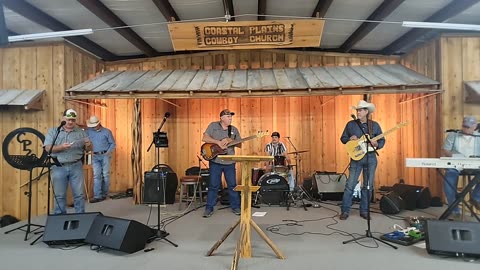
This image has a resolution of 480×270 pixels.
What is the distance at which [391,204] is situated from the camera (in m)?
5.43

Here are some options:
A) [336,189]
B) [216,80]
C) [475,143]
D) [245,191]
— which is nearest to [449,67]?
[475,143]

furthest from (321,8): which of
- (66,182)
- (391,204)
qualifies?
(66,182)

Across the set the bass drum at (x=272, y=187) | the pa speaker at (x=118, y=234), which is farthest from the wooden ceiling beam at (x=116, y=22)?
the bass drum at (x=272, y=187)

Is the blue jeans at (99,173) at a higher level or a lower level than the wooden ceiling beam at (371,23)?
lower

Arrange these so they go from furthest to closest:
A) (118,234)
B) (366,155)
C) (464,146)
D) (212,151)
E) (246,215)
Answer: (212,151) < (464,146) < (366,155) < (118,234) < (246,215)

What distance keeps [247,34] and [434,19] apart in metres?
3.30

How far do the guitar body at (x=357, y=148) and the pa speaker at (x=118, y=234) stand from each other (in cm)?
314

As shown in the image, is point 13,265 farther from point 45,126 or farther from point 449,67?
point 449,67

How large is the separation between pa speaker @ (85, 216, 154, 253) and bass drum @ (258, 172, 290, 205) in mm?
2950

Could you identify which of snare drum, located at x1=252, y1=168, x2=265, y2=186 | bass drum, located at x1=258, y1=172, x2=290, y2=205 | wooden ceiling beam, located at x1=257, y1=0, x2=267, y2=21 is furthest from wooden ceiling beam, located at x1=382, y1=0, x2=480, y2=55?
snare drum, located at x1=252, y1=168, x2=265, y2=186

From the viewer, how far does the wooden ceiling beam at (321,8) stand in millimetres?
5360

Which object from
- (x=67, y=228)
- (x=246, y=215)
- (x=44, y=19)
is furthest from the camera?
(x=44, y=19)

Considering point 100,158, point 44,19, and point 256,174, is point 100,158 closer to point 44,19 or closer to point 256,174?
point 44,19

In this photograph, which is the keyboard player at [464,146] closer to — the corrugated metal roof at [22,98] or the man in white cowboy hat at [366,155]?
the man in white cowboy hat at [366,155]
